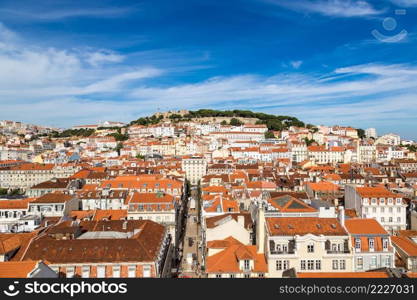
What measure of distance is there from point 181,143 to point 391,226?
9877 centimetres

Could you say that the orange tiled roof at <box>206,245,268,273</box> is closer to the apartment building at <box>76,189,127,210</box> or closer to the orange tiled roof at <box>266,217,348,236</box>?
the orange tiled roof at <box>266,217,348,236</box>

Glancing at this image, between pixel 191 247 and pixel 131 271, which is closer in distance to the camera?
pixel 131 271

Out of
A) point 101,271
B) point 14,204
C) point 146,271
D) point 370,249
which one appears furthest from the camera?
point 14,204

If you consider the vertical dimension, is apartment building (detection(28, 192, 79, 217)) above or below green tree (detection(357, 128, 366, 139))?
below

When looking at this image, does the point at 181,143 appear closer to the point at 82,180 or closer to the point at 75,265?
the point at 82,180

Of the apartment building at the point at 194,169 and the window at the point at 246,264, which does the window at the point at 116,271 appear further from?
the apartment building at the point at 194,169

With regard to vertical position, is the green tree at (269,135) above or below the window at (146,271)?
above

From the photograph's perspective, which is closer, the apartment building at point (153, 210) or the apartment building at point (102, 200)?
the apartment building at point (153, 210)

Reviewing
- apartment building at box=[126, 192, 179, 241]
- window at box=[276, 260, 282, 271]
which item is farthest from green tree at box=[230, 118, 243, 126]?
window at box=[276, 260, 282, 271]

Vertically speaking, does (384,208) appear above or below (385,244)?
below

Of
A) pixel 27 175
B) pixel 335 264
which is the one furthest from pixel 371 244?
pixel 27 175

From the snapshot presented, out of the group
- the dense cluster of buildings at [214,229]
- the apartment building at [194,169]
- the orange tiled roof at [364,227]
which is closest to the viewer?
the dense cluster of buildings at [214,229]

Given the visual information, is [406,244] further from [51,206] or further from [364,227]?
[51,206]

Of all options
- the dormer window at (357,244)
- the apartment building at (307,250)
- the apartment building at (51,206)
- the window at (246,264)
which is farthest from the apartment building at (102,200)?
the dormer window at (357,244)
